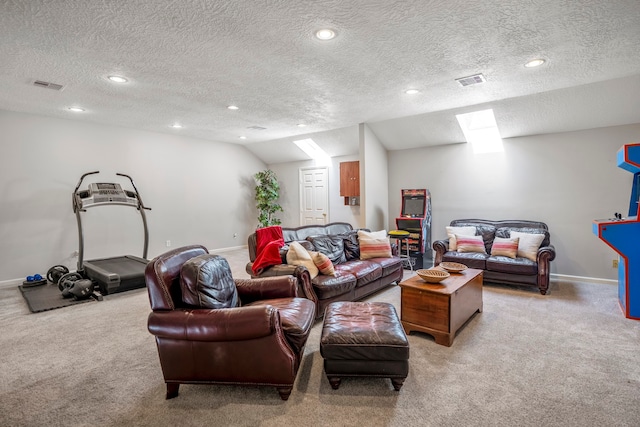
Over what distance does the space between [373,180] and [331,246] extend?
7.47ft

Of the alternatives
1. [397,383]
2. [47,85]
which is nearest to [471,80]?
[397,383]

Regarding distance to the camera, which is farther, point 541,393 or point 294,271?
point 294,271

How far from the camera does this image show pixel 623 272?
3430mm

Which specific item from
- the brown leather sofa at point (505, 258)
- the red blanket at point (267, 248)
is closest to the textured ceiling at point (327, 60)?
the brown leather sofa at point (505, 258)

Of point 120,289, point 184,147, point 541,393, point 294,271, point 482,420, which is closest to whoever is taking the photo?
point 482,420

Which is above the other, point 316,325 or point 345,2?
point 345,2

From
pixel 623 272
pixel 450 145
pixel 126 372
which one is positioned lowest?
pixel 126 372

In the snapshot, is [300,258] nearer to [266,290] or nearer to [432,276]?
[266,290]

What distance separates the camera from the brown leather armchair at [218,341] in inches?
76.2

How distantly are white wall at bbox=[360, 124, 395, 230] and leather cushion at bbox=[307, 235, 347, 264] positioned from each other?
A: 4.87 feet

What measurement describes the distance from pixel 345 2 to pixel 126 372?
3.16 metres

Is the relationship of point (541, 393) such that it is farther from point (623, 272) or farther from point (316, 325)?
point (623, 272)

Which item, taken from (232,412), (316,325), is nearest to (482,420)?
(232,412)

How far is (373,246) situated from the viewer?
15.0 feet
